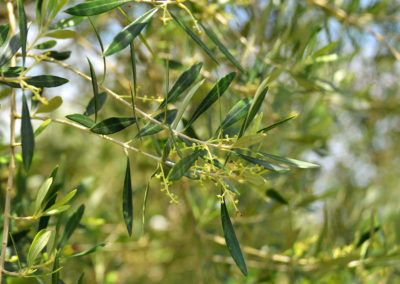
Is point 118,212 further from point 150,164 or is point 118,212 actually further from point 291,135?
point 291,135

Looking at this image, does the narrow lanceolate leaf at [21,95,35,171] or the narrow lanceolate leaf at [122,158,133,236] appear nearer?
the narrow lanceolate leaf at [21,95,35,171]

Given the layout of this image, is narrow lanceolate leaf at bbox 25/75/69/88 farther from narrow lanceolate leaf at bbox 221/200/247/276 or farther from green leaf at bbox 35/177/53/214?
narrow lanceolate leaf at bbox 221/200/247/276

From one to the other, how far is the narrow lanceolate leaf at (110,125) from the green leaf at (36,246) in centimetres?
20

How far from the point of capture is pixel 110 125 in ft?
2.18

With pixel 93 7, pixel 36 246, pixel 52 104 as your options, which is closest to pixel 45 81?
pixel 52 104

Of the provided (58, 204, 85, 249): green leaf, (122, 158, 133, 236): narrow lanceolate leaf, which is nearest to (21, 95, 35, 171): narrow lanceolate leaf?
(122, 158, 133, 236): narrow lanceolate leaf

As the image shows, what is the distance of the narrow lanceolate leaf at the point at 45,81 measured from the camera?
2.20 ft

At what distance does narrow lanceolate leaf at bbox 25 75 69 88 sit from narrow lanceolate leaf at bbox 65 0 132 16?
118 mm

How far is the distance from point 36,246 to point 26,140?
0.19m

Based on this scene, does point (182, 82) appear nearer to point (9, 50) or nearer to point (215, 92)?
point (215, 92)

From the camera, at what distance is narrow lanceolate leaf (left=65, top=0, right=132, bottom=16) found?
0.60 m

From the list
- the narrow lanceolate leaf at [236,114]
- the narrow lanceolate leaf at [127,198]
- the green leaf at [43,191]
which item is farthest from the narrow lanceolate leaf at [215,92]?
the green leaf at [43,191]

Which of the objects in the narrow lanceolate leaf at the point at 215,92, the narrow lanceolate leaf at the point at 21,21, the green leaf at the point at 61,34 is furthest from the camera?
the green leaf at the point at 61,34

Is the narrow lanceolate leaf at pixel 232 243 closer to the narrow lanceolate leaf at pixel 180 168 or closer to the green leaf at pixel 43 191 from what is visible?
the narrow lanceolate leaf at pixel 180 168
